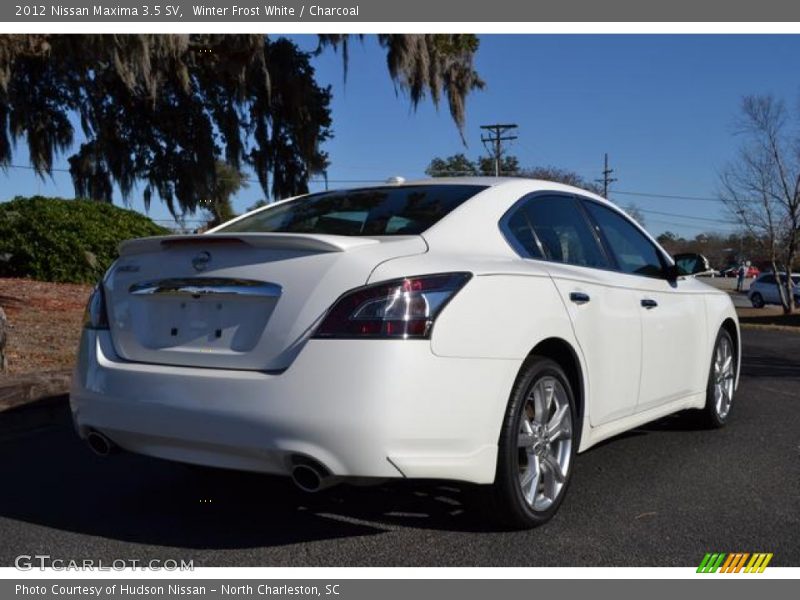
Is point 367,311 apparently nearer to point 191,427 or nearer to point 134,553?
point 191,427

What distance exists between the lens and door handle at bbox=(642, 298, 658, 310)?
4848mm

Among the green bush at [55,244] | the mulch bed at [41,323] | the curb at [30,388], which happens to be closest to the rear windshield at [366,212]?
the curb at [30,388]

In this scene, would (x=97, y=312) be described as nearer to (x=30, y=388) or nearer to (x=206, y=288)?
(x=206, y=288)

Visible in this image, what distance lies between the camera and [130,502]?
4281 mm

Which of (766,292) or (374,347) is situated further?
(766,292)

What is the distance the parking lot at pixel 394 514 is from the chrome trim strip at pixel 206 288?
1.03 m

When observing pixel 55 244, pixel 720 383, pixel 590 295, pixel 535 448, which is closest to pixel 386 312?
pixel 535 448

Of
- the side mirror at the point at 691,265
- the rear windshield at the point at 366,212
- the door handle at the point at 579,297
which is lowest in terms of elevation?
the side mirror at the point at 691,265

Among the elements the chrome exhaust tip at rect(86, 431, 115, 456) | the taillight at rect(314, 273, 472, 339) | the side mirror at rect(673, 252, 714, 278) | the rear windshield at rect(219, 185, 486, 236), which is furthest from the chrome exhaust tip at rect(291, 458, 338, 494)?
the side mirror at rect(673, 252, 714, 278)

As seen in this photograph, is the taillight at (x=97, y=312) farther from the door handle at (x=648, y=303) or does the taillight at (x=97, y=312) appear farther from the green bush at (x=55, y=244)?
the green bush at (x=55, y=244)

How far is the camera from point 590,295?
4289 millimetres

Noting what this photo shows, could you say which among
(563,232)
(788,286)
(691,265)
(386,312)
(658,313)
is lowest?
(788,286)

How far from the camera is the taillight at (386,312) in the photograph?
10.7 ft

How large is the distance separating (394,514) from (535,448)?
720 mm
